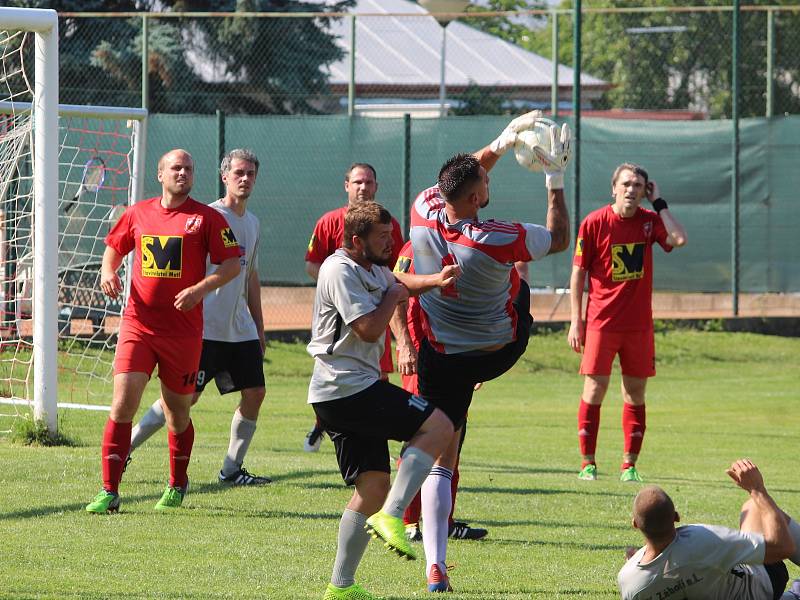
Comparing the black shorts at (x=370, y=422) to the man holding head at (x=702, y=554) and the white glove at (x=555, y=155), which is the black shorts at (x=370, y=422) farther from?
the white glove at (x=555, y=155)

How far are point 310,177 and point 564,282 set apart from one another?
4133mm

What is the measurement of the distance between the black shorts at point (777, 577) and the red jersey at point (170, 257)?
3739 millimetres

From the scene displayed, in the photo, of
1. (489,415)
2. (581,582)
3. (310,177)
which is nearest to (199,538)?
(581,582)

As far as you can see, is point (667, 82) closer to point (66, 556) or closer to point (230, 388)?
point (230, 388)

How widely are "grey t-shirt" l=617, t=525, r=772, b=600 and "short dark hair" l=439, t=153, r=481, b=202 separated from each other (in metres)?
1.91

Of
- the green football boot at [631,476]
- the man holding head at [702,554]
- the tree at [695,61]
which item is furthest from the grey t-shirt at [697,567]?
the tree at [695,61]

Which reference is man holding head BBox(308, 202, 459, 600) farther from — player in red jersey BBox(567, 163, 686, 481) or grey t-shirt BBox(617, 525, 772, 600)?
player in red jersey BBox(567, 163, 686, 481)

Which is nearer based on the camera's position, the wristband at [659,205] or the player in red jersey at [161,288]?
the player in red jersey at [161,288]

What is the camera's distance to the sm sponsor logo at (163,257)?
774 centimetres

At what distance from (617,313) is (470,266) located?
399 cm

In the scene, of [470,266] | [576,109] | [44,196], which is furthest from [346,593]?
[576,109]

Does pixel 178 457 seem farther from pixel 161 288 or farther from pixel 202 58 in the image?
pixel 202 58

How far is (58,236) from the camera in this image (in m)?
11.0

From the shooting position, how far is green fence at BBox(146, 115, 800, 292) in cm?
1958
